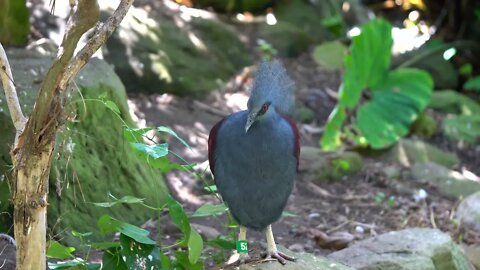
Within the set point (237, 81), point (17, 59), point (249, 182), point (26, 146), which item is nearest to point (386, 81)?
point (237, 81)

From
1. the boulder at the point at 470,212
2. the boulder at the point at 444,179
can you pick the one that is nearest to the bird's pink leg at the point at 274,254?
the boulder at the point at 470,212

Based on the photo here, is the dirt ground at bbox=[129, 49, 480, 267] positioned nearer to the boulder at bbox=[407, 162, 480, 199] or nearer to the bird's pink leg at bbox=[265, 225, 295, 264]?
the boulder at bbox=[407, 162, 480, 199]

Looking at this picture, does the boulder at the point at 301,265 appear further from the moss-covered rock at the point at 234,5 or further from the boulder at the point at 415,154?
the moss-covered rock at the point at 234,5

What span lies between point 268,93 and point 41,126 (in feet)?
3.31

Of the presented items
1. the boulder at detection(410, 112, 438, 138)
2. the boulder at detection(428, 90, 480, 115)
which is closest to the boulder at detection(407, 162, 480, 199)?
the boulder at detection(410, 112, 438, 138)

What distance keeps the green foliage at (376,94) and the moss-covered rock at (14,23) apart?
2898mm

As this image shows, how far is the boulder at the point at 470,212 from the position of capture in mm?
5727

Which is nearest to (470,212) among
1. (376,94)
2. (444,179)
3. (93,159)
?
(444,179)

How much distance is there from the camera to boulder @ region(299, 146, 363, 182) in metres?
6.46

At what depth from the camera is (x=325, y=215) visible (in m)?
5.75

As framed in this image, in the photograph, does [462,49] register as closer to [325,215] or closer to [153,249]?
[325,215]

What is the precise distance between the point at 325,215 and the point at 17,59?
252 centimetres

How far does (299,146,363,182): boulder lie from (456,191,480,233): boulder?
1.08 metres

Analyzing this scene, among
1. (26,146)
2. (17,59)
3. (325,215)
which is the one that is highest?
(26,146)
